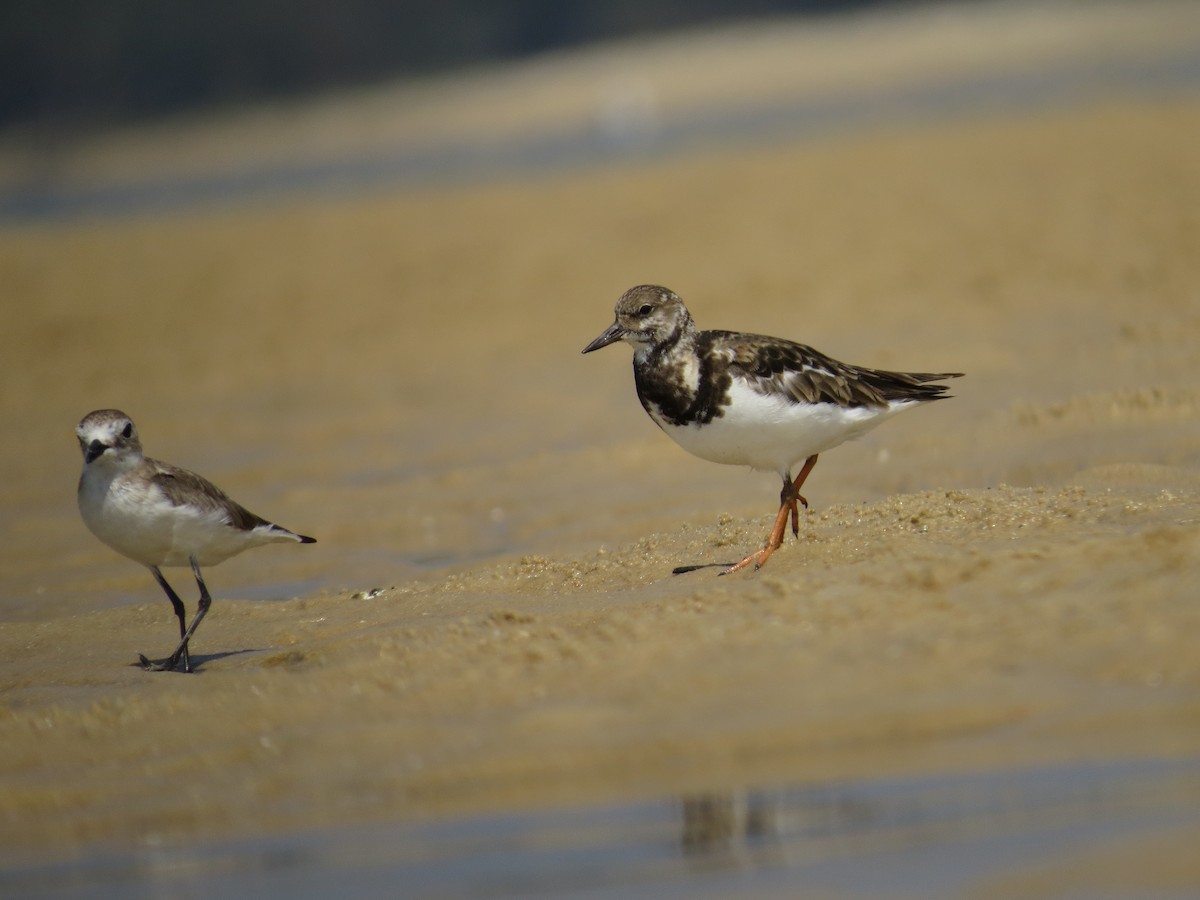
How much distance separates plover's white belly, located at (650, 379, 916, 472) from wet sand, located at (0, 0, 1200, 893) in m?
0.43

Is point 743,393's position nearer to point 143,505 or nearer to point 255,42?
point 143,505

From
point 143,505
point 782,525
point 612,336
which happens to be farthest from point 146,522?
point 782,525

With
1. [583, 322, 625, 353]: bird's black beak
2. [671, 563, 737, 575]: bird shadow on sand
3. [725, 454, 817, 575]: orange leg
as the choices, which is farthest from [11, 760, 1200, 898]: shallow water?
[583, 322, 625, 353]: bird's black beak

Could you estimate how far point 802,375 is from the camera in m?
7.12

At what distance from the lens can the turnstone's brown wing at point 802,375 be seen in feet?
23.0

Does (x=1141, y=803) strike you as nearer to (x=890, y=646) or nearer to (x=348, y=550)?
(x=890, y=646)

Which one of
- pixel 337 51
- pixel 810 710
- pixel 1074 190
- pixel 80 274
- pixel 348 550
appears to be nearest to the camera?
pixel 810 710

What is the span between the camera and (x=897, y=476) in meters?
9.06

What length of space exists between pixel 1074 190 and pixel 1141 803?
14004mm

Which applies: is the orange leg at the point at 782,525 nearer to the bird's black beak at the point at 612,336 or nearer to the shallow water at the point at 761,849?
the bird's black beak at the point at 612,336

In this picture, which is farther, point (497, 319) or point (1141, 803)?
point (497, 319)

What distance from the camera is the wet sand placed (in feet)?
16.5

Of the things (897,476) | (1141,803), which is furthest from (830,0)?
(1141,803)

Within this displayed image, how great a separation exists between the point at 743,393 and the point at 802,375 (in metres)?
0.35
